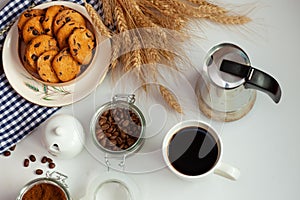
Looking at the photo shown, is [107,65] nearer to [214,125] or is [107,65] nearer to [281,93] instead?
[214,125]

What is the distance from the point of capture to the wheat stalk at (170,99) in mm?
1453

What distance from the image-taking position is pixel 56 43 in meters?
1.46

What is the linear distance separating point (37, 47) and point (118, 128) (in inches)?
9.4

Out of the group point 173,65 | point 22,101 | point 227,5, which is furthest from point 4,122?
point 227,5

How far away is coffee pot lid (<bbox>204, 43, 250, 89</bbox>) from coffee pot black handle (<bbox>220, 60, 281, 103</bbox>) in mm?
41

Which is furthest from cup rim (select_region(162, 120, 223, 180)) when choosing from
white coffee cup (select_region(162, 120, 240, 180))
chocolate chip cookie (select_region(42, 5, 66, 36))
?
chocolate chip cookie (select_region(42, 5, 66, 36))

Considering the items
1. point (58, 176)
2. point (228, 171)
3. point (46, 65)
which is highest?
point (46, 65)

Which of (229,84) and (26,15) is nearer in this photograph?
(229,84)

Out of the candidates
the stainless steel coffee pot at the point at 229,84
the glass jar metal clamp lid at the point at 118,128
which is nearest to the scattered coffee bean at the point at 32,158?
the glass jar metal clamp lid at the point at 118,128

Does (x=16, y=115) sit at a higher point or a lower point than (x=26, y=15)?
lower

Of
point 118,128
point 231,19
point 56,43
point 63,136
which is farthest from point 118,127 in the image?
point 231,19

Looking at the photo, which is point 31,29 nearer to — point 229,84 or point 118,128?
point 118,128

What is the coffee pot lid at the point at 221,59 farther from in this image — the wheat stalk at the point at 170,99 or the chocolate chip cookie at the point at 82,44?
the chocolate chip cookie at the point at 82,44

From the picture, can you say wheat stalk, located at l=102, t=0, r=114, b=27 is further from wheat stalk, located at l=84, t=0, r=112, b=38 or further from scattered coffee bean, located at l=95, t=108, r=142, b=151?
scattered coffee bean, located at l=95, t=108, r=142, b=151
